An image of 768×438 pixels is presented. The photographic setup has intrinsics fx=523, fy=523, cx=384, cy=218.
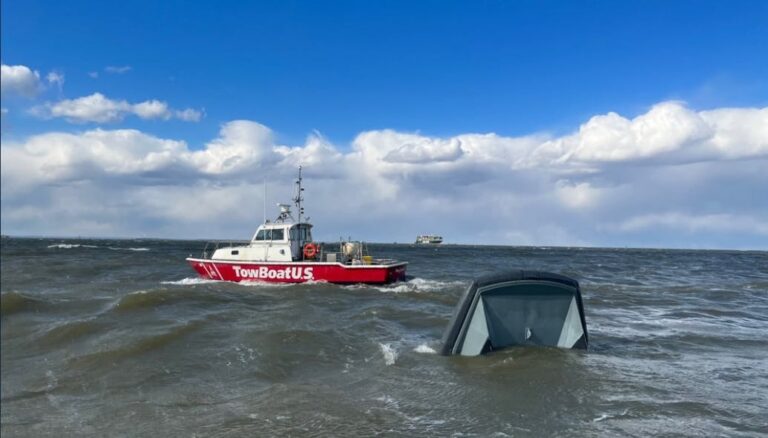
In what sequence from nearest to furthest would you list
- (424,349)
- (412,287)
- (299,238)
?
(424,349) < (412,287) < (299,238)

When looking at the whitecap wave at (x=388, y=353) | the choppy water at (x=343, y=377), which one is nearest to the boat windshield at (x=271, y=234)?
the choppy water at (x=343, y=377)

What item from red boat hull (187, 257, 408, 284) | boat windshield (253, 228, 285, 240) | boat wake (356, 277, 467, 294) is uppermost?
boat windshield (253, 228, 285, 240)

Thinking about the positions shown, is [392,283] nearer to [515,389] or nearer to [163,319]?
[163,319]

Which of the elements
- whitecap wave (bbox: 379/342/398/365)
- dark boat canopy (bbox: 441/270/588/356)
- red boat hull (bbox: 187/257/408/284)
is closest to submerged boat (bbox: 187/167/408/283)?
red boat hull (bbox: 187/257/408/284)

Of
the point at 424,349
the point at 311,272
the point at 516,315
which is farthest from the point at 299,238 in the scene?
the point at 516,315

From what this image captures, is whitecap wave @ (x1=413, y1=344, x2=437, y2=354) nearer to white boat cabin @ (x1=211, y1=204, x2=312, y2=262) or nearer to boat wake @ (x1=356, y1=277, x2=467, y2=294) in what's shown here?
boat wake @ (x1=356, y1=277, x2=467, y2=294)

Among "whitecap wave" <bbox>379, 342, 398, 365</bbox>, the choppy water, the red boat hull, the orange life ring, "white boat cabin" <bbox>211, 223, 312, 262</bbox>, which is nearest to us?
the choppy water

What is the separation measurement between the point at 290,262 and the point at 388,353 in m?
15.2

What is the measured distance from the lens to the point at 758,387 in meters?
8.18

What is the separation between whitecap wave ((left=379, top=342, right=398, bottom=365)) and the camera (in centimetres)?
975

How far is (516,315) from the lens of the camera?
32.0 ft

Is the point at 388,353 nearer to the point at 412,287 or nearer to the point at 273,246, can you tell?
the point at 412,287

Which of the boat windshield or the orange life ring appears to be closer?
the boat windshield

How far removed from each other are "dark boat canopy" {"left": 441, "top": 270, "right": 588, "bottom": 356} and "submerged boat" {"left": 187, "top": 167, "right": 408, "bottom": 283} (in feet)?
48.8
